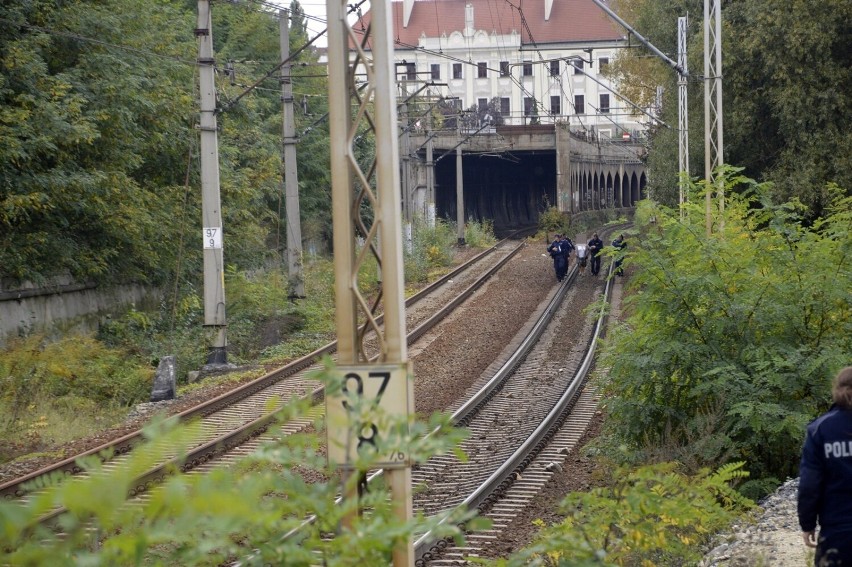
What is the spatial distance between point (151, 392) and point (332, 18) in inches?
534

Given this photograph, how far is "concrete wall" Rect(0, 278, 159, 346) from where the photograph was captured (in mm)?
20781

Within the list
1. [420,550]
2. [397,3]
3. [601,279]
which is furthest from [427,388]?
[397,3]

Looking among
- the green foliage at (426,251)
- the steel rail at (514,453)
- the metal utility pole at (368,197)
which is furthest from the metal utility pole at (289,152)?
the metal utility pole at (368,197)

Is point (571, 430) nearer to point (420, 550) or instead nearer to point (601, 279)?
point (420, 550)

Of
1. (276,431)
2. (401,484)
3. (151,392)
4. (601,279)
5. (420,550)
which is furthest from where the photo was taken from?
(601,279)

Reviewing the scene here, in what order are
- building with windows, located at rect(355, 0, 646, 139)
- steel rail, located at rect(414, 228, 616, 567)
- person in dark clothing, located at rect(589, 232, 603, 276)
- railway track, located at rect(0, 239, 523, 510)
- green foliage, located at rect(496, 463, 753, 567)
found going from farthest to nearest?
building with windows, located at rect(355, 0, 646, 139)
person in dark clothing, located at rect(589, 232, 603, 276)
railway track, located at rect(0, 239, 523, 510)
steel rail, located at rect(414, 228, 616, 567)
green foliage, located at rect(496, 463, 753, 567)

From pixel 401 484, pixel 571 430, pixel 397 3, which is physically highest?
pixel 397 3

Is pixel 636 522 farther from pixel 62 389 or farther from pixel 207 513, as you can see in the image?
pixel 62 389

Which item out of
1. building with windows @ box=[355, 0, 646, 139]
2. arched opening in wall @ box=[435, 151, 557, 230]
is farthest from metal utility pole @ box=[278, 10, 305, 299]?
building with windows @ box=[355, 0, 646, 139]

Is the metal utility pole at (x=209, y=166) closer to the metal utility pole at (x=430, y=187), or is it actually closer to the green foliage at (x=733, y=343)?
the green foliage at (x=733, y=343)

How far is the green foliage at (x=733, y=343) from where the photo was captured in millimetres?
10359

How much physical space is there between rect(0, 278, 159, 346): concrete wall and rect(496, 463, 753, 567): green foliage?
50.3ft

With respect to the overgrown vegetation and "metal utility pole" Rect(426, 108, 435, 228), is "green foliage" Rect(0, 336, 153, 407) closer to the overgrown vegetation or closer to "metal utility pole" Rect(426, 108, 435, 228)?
the overgrown vegetation

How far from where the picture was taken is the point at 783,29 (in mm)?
27625
